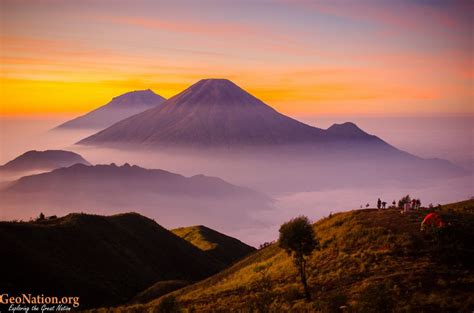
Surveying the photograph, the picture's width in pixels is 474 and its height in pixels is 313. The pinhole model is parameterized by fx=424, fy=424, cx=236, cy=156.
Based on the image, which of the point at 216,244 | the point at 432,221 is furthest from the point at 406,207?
the point at 216,244

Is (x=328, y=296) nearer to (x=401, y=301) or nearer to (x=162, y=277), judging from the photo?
(x=401, y=301)

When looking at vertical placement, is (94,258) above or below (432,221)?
below

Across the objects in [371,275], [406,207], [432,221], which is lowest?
[371,275]

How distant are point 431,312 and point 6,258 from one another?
54.6m

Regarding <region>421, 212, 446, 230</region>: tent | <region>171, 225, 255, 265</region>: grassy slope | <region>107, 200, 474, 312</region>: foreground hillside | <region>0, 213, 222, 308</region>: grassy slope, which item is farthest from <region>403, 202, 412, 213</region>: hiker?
<region>171, 225, 255, 265</region>: grassy slope

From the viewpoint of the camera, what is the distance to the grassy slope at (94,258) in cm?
5791

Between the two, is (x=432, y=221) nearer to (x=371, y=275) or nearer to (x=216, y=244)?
(x=371, y=275)

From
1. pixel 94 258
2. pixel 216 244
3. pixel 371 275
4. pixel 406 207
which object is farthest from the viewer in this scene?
pixel 216 244

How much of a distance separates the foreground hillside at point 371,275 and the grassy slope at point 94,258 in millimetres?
19221

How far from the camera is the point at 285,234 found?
39.0 m

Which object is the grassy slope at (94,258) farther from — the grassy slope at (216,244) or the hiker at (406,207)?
the hiker at (406,207)

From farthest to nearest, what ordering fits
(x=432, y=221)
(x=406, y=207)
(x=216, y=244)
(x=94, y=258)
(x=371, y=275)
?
(x=216, y=244) < (x=94, y=258) < (x=406, y=207) < (x=432, y=221) < (x=371, y=275)

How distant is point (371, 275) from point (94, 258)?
164ft

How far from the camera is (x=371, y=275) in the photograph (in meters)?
38.1
